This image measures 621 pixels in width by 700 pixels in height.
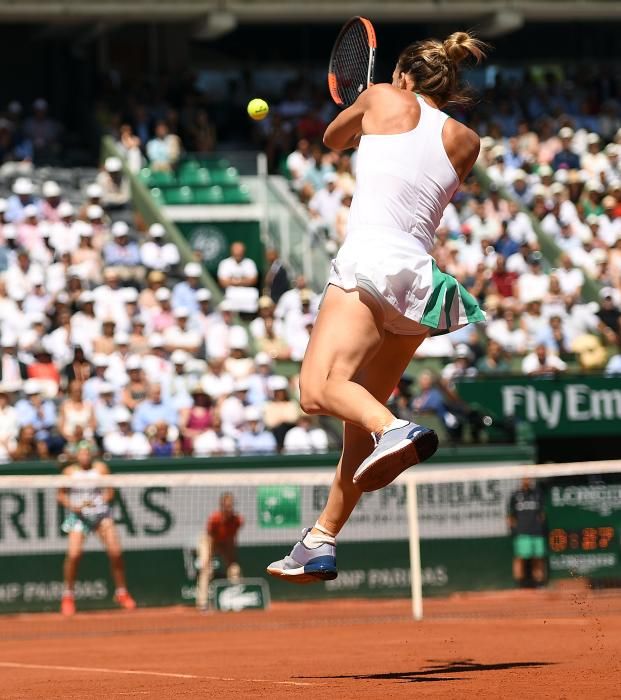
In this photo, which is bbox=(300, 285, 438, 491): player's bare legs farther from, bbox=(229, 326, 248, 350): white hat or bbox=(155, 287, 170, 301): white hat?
bbox=(155, 287, 170, 301): white hat

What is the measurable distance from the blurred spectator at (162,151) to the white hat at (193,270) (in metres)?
3.33

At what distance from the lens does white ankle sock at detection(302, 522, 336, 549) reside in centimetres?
704

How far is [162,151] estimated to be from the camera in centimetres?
2258

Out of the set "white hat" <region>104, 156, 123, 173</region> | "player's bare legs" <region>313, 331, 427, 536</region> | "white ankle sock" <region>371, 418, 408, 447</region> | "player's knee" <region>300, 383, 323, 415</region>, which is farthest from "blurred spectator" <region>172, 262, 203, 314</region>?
"white ankle sock" <region>371, 418, 408, 447</region>

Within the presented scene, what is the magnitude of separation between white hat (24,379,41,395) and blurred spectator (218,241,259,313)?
357 cm

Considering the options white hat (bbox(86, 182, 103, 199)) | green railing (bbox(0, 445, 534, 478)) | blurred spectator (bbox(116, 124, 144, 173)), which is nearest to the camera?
green railing (bbox(0, 445, 534, 478))

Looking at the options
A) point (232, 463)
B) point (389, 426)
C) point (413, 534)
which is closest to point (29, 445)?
point (232, 463)

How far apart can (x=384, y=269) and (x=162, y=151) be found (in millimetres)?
16385

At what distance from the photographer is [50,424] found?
1662 cm

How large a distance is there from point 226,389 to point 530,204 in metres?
7.77

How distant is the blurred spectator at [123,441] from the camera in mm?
16625

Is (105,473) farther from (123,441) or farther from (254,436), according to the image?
(254,436)

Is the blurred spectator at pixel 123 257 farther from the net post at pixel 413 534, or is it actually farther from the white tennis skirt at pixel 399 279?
the white tennis skirt at pixel 399 279

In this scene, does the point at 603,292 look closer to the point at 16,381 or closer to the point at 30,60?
the point at 16,381
